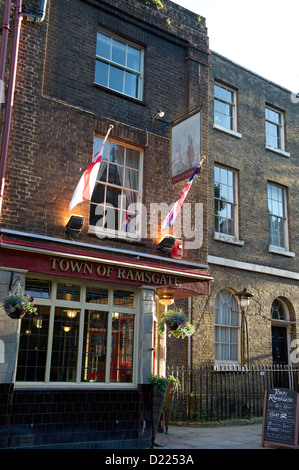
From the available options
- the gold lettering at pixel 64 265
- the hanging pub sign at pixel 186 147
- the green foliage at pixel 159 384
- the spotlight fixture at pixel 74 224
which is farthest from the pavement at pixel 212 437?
the hanging pub sign at pixel 186 147

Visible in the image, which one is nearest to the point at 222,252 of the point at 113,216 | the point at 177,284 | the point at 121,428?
the point at 177,284

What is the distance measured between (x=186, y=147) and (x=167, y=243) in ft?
7.31

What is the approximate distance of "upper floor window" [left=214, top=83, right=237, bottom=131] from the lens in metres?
15.5

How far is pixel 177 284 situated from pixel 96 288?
198 cm

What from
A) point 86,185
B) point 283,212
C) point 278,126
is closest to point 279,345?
point 283,212

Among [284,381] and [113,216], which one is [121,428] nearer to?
[113,216]

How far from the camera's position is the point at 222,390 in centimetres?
1332

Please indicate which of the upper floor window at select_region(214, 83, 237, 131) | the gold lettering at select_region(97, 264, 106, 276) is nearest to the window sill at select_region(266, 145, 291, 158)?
the upper floor window at select_region(214, 83, 237, 131)

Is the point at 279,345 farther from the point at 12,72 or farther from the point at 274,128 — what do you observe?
the point at 12,72

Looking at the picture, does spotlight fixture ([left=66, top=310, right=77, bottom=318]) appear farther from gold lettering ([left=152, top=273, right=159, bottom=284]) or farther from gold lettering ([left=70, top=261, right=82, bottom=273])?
gold lettering ([left=152, top=273, right=159, bottom=284])

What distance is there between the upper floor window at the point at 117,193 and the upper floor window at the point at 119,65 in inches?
60.3

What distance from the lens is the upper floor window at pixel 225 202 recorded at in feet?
48.3

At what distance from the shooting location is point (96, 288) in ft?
32.7

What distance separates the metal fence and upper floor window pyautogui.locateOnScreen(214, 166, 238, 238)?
4212 millimetres
